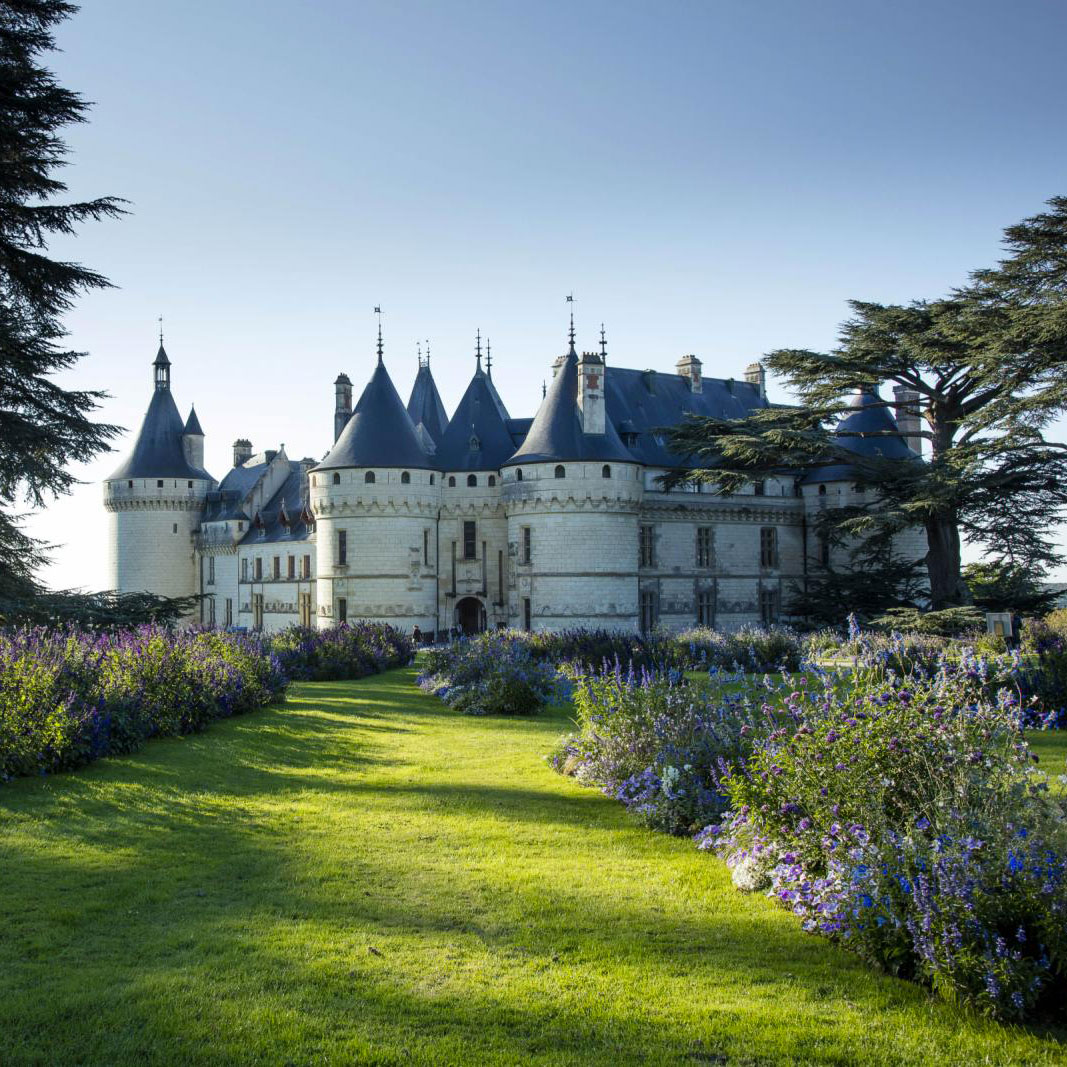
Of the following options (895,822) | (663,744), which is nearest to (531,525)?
(663,744)

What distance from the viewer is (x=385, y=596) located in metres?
33.3

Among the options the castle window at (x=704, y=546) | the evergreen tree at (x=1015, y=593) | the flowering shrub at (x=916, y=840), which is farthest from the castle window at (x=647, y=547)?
the flowering shrub at (x=916, y=840)

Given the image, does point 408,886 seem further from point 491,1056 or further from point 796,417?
point 796,417

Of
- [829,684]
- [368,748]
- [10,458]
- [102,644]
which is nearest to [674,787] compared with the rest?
[829,684]

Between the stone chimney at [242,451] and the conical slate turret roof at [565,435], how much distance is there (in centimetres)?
2224

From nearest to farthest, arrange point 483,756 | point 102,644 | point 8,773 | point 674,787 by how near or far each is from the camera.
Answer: point 674,787, point 8,773, point 483,756, point 102,644

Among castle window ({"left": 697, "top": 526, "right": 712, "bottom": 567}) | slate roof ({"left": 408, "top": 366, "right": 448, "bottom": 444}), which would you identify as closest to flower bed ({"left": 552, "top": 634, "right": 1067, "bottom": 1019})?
castle window ({"left": 697, "top": 526, "right": 712, "bottom": 567})

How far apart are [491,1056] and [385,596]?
2922 centimetres

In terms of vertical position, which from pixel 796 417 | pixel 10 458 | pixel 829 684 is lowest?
pixel 829 684

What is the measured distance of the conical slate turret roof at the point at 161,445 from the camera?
151ft

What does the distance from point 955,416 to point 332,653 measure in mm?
19890

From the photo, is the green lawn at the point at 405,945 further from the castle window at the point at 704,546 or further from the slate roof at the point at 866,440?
the slate roof at the point at 866,440

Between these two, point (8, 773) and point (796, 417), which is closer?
point (8, 773)

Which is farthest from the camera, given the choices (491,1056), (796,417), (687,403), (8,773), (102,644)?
(687,403)
